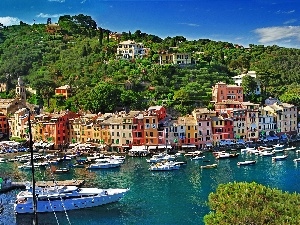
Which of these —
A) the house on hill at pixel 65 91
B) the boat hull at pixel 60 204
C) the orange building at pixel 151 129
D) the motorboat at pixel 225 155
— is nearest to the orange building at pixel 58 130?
the orange building at pixel 151 129

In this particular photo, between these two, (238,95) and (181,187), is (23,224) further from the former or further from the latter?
(238,95)

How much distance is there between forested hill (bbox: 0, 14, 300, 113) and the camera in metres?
46.7

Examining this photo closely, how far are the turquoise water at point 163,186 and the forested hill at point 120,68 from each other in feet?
36.1

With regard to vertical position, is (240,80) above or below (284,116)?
above

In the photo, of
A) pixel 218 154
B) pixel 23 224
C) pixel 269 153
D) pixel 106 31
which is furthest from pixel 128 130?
pixel 106 31

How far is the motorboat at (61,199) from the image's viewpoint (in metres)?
23.2

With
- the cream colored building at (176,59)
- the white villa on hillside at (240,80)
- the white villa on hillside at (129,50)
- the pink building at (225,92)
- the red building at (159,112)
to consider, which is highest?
the white villa on hillside at (129,50)

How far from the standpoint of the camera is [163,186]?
91.2 ft

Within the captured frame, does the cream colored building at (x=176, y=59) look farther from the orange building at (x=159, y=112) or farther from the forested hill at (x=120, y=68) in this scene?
the orange building at (x=159, y=112)

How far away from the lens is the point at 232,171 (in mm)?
31203

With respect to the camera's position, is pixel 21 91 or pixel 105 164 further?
pixel 21 91

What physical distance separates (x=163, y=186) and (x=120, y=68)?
1078 inches

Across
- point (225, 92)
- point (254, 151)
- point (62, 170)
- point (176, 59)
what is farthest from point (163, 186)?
point (176, 59)

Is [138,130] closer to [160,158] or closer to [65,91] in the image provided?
[160,158]
